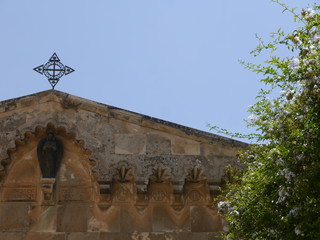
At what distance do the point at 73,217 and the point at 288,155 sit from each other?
479 cm

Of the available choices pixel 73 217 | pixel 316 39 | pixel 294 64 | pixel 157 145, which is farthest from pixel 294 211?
pixel 73 217

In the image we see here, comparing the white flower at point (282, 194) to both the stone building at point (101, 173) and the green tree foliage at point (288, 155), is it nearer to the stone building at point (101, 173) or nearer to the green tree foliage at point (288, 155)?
the green tree foliage at point (288, 155)

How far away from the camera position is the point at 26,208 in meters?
12.5

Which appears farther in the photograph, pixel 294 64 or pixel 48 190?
pixel 48 190

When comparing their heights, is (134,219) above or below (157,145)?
below

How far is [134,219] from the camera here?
12.5 metres

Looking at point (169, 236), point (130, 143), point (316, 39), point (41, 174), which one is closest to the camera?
point (316, 39)

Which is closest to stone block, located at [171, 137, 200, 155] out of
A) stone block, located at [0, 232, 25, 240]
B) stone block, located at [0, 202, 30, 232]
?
stone block, located at [0, 202, 30, 232]

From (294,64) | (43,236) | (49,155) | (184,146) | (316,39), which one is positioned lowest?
(43,236)

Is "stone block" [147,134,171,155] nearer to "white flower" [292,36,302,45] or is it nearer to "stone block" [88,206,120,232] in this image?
"stone block" [88,206,120,232]

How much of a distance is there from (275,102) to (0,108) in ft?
16.8

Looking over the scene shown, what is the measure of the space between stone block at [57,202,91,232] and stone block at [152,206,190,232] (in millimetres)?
1066

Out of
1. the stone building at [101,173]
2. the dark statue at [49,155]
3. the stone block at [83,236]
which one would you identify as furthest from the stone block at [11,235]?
the dark statue at [49,155]

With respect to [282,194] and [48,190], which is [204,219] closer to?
[48,190]
